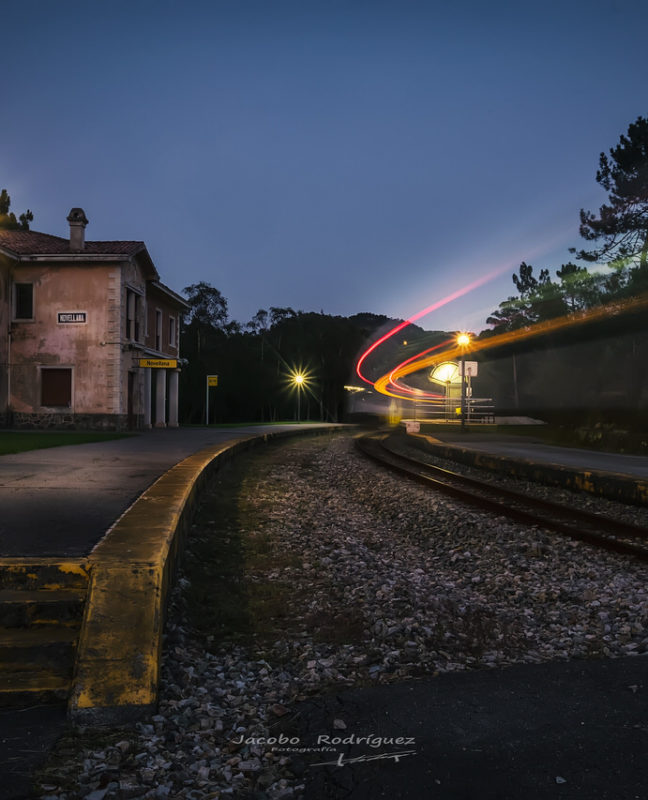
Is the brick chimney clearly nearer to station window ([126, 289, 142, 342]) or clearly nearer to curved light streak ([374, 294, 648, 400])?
station window ([126, 289, 142, 342])

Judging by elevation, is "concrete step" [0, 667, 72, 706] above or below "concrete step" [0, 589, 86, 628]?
below

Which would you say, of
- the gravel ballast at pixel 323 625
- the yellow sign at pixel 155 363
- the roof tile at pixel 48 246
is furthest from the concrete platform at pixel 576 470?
the roof tile at pixel 48 246

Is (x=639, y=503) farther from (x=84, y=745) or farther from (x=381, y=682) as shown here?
(x=84, y=745)

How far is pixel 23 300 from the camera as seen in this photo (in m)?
27.5

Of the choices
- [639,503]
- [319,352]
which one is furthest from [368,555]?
[319,352]

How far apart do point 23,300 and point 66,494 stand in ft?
76.5

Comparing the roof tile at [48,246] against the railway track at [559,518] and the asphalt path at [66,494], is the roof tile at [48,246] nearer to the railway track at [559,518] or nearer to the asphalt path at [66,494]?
the asphalt path at [66,494]

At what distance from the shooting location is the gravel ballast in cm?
280

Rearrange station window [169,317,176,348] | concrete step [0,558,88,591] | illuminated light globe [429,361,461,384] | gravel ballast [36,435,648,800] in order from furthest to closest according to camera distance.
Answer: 1. station window [169,317,176,348]
2. illuminated light globe [429,361,461,384]
3. concrete step [0,558,88,591]
4. gravel ballast [36,435,648,800]

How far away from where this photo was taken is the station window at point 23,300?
27.4 metres

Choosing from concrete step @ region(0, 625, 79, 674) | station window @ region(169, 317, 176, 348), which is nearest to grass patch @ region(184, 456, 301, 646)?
concrete step @ region(0, 625, 79, 674)

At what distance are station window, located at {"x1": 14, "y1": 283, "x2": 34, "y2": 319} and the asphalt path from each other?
16.4m

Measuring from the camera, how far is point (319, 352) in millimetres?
99125

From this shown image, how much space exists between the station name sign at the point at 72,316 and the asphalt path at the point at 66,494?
49.8 ft
